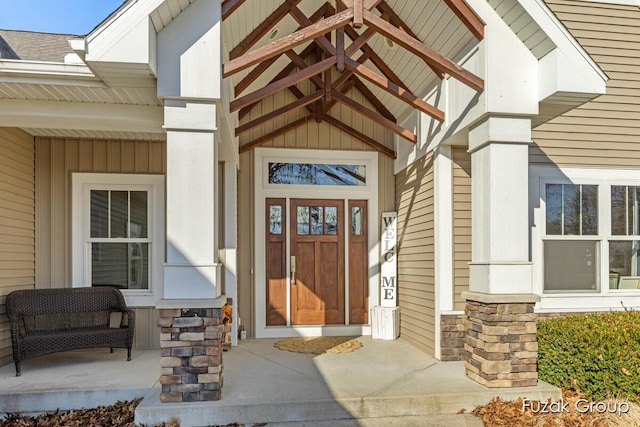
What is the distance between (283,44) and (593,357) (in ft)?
12.2

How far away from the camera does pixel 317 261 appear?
644 centimetres

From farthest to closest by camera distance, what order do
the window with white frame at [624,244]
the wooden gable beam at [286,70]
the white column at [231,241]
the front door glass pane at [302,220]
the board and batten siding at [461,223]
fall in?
the front door glass pane at [302,220]
the wooden gable beam at [286,70]
the white column at [231,241]
the window with white frame at [624,244]
the board and batten siding at [461,223]

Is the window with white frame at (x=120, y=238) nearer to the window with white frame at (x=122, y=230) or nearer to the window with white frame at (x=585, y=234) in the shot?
the window with white frame at (x=122, y=230)

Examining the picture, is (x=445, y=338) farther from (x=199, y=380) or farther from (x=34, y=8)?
(x=34, y=8)

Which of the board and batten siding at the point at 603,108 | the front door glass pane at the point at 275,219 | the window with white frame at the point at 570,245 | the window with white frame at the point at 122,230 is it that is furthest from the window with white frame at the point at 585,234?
the window with white frame at the point at 122,230

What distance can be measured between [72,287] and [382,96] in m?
4.67

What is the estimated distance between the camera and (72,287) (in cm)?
538

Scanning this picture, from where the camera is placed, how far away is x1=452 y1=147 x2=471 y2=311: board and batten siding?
4926 millimetres

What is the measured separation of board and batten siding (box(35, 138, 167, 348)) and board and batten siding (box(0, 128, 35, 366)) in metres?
0.09

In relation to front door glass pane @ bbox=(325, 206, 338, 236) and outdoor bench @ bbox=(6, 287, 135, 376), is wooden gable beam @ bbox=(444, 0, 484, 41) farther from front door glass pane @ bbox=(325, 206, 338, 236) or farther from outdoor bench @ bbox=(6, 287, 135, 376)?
outdoor bench @ bbox=(6, 287, 135, 376)

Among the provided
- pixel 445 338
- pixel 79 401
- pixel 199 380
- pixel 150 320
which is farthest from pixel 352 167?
pixel 79 401

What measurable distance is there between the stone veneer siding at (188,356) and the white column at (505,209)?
2.42m

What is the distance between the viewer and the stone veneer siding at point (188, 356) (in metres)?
3.42

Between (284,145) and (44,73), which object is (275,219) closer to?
(284,145)
